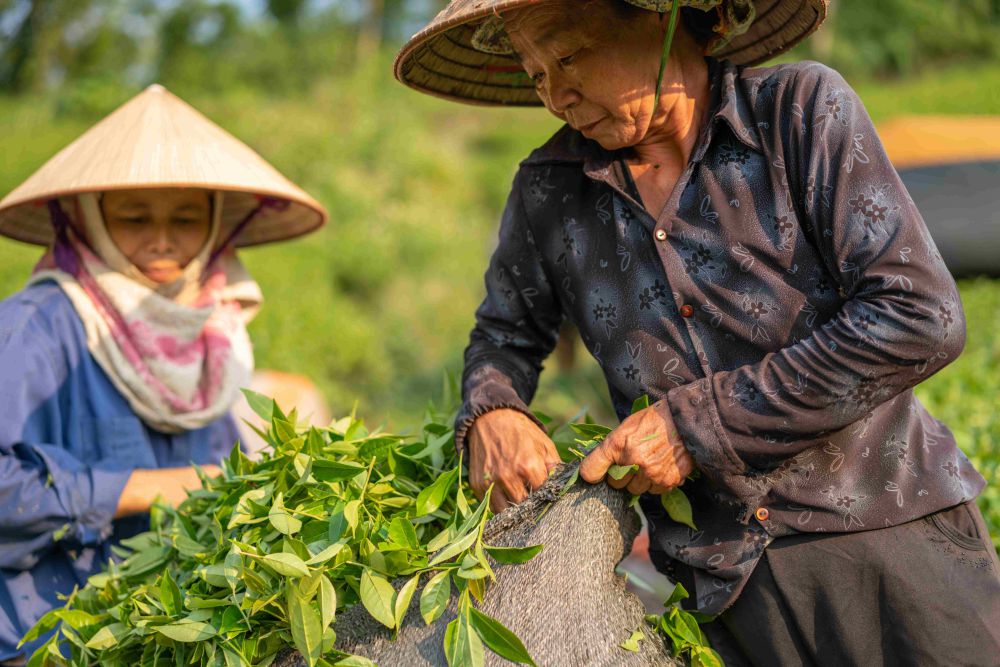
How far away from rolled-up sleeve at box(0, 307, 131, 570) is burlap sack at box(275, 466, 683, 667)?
824 mm

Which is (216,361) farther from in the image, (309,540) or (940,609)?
(940,609)

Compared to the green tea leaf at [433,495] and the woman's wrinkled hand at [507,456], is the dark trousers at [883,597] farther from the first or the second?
the green tea leaf at [433,495]

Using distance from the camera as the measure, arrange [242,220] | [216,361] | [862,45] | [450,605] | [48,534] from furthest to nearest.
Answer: [862,45] < [242,220] < [216,361] < [48,534] < [450,605]

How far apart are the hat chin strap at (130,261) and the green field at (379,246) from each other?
7.00 feet

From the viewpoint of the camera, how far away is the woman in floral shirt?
1.38 metres

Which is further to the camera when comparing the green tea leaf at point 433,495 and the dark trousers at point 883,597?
the green tea leaf at point 433,495

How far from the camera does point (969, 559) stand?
1.51 m

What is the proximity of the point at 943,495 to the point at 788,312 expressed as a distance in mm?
377

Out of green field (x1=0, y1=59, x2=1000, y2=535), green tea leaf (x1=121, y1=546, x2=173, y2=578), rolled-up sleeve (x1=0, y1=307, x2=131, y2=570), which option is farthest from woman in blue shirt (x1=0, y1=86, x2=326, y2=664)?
green field (x1=0, y1=59, x2=1000, y2=535)

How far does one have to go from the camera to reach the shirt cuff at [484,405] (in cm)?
169

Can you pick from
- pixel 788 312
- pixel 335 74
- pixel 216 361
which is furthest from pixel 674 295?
pixel 335 74

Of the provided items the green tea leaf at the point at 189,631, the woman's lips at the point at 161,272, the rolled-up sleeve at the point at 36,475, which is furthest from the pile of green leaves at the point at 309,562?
the woman's lips at the point at 161,272

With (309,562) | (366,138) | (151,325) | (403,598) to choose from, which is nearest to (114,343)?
(151,325)

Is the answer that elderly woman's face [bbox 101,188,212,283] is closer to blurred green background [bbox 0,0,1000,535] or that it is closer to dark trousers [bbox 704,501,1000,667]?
blurred green background [bbox 0,0,1000,535]
